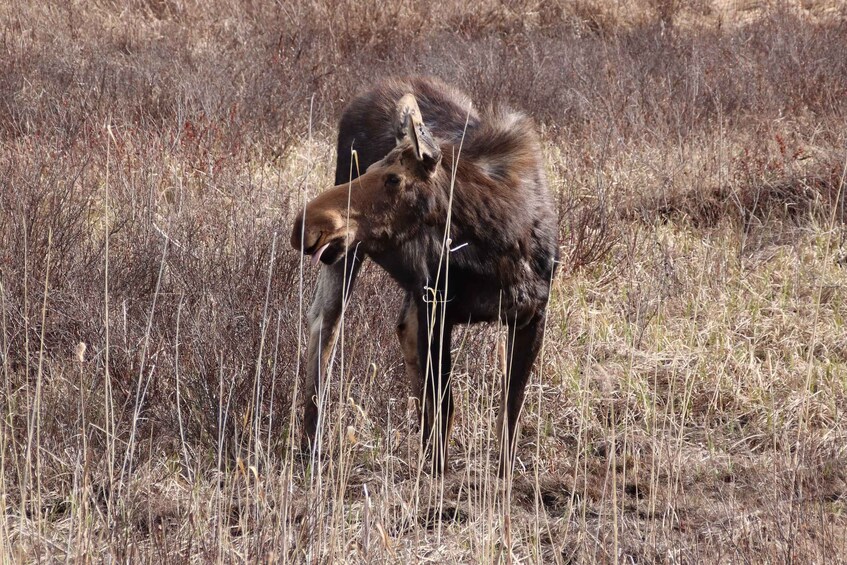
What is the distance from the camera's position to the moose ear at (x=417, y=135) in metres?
3.34

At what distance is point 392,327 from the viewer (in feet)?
15.3

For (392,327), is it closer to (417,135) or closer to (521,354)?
(521,354)

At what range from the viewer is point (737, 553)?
3.08 meters

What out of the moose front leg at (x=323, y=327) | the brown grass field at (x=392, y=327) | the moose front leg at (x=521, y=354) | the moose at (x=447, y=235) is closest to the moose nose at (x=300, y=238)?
the moose at (x=447, y=235)

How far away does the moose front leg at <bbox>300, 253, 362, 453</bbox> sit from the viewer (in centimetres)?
442

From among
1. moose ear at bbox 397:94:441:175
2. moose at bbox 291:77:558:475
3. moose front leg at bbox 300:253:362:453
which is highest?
moose ear at bbox 397:94:441:175

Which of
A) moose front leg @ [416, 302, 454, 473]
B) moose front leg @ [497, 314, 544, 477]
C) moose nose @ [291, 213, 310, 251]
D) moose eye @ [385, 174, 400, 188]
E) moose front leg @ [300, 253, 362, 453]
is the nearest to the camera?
moose nose @ [291, 213, 310, 251]

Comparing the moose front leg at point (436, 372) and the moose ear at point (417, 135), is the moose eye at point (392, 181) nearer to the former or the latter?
the moose ear at point (417, 135)

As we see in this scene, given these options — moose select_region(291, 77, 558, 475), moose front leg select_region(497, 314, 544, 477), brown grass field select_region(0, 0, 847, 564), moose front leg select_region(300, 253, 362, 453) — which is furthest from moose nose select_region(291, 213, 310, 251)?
moose front leg select_region(300, 253, 362, 453)

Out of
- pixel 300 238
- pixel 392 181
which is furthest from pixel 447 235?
pixel 300 238

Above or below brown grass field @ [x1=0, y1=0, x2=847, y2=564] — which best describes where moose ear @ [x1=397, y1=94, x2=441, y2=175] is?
above

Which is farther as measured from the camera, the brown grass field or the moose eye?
the moose eye

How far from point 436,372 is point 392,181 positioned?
71 centimetres

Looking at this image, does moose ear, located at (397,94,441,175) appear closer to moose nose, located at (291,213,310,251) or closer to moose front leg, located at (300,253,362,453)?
moose nose, located at (291,213,310,251)
